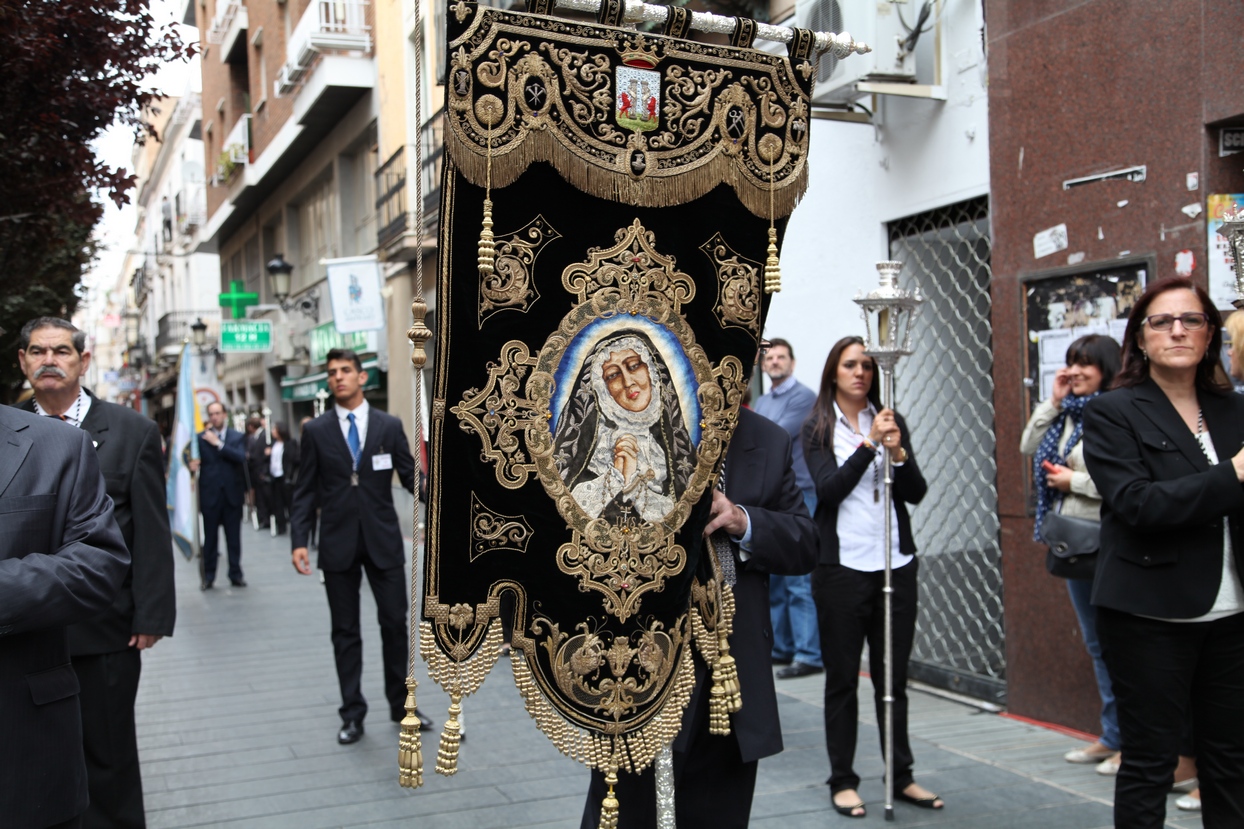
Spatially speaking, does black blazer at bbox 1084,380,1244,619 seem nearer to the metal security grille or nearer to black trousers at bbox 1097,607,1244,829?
black trousers at bbox 1097,607,1244,829

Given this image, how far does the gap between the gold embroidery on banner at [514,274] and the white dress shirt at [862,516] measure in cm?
255

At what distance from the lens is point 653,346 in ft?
10.4

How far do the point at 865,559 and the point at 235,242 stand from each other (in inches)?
1177

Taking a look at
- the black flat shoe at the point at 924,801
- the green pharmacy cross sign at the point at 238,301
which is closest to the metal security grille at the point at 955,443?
the black flat shoe at the point at 924,801

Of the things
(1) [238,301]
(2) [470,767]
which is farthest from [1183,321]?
(1) [238,301]

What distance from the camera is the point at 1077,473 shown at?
524 cm

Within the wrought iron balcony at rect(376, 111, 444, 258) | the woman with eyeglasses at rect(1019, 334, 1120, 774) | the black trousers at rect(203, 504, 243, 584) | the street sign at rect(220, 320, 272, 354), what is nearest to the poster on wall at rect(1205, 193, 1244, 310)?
the woman with eyeglasses at rect(1019, 334, 1120, 774)

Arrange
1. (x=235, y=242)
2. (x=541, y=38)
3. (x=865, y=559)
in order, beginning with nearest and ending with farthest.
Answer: (x=541, y=38), (x=865, y=559), (x=235, y=242)

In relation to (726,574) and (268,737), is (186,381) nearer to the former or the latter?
(268,737)

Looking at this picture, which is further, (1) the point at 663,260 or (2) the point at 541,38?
(1) the point at 663,260

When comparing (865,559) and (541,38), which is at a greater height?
(541,38)

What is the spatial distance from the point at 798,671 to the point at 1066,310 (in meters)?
3.10

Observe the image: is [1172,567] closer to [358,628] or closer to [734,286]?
[734,286]

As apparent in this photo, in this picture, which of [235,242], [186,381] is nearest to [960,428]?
[186,381]
